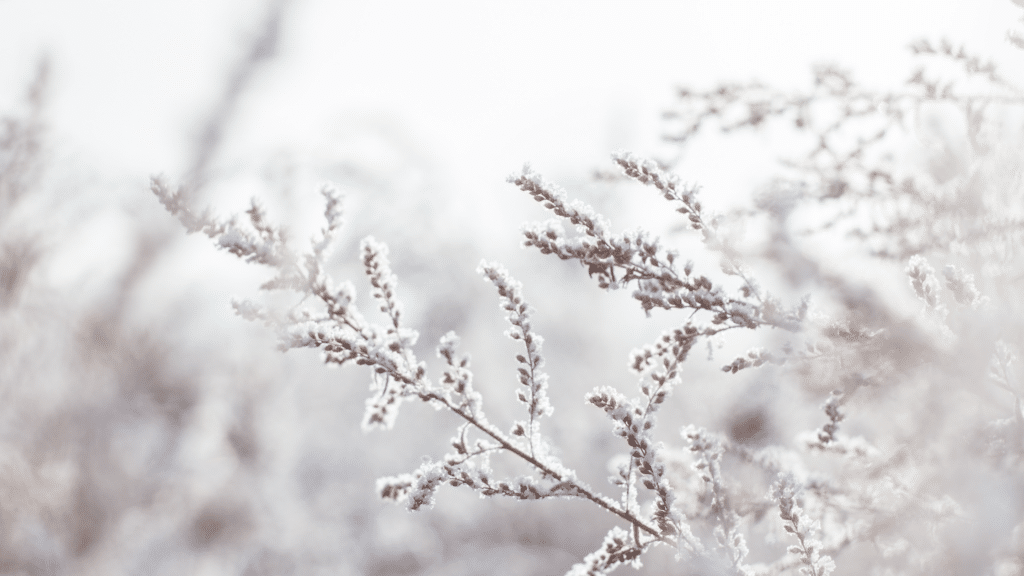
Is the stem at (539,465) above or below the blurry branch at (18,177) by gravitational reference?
below

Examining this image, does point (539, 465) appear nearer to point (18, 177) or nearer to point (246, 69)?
point (18, 177)

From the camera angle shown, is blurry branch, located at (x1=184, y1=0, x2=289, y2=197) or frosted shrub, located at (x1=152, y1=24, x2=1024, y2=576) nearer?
frosted shrub, located at (x1=152, y1=24, x2=1024, y2=576)

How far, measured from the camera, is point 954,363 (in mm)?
1320

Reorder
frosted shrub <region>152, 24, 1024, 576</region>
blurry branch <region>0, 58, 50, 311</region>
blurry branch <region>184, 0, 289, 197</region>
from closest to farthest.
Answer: frosted shrub <region>152, 24, 1024, 576</region>
blurry branch <region>0, 58, 50, 311</region>
blurry branch <region>184, 0, 289, 197</region>

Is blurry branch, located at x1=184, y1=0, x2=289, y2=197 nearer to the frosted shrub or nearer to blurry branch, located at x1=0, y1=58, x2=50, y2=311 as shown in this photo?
blurry branch, located at x1=0, y1=58, x2=50, y2=311

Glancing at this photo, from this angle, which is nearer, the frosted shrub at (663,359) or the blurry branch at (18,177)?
the frosted shrub at (663,359)

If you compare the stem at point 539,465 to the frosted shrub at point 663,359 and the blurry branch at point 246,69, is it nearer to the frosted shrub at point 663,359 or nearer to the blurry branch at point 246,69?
the frosted shrub at point 663,359

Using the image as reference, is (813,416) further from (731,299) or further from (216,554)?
(216,554)

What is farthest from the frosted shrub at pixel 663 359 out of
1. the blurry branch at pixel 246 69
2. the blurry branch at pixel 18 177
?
the blurry branch at pixel 246 69

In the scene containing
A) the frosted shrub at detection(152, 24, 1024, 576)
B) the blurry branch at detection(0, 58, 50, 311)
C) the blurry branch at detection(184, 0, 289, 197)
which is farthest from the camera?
the blurry branch at detection(184, 0, 289, 197)

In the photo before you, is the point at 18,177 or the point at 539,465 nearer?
the point at 539,465

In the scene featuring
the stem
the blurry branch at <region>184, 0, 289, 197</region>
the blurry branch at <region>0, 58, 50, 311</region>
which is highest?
the blurry branch at <region>184, 0, 289, 197</region>

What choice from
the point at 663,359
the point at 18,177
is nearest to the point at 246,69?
the point at 18,177

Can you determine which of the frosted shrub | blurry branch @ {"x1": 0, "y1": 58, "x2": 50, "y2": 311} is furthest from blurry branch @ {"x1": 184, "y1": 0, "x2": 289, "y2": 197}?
the frosted shrub
